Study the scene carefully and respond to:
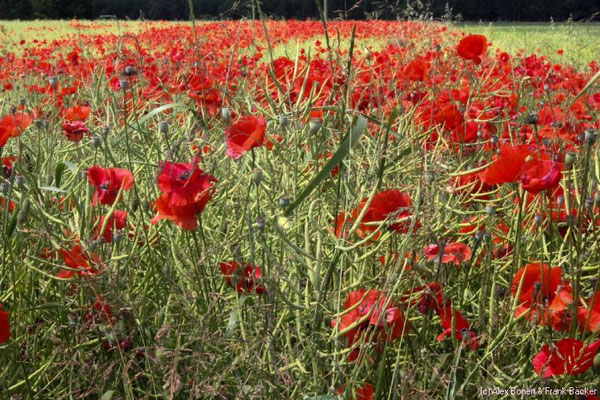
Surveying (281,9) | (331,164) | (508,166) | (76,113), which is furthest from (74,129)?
(281,9)

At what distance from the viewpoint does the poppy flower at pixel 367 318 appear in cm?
104

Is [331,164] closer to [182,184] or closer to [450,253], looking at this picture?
[182,184]

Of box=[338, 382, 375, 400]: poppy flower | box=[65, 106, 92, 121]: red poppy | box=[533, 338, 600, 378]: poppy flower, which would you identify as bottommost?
box=[338, 382, 375, 400]: poppy flower

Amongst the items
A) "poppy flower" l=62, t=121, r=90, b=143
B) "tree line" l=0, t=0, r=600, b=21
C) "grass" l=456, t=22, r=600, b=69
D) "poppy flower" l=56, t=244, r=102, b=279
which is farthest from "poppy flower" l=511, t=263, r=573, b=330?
"tree line" l=0, t=0, r=600, b=21

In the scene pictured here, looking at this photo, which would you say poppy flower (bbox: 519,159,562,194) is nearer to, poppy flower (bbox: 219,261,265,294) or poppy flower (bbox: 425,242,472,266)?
poppy flower (bbox: 425,242,472,266)

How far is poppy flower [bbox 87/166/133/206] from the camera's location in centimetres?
122

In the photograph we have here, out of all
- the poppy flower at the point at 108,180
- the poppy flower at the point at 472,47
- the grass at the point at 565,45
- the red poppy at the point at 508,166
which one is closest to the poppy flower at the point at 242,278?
the poppy flower at the point at 108,180

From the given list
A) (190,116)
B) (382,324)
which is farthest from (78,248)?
(190,116)

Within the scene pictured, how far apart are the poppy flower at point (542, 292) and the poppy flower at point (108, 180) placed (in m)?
0.65

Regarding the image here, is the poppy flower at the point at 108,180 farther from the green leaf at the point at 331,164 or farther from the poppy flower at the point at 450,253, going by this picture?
the poppy flower at the point at 450,253

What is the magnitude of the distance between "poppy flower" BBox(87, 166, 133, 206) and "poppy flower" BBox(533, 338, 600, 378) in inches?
27.3

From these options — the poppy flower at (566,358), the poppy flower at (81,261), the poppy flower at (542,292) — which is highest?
the poppy flower at (81,261)

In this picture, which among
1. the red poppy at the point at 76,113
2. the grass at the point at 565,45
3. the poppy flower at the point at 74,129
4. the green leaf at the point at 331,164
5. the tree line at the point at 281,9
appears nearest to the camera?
the green leaf at the point at 331,164

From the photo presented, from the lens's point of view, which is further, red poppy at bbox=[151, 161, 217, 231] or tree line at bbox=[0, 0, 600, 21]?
tree line at bbox=[0, 0, 600, 21]
